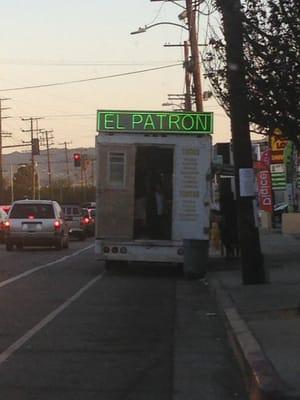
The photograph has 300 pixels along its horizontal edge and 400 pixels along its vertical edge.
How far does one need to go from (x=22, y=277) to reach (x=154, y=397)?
10.6 m

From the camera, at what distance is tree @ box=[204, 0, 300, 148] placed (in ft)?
35.1

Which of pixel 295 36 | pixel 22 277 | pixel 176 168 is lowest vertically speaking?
pixel 22 277

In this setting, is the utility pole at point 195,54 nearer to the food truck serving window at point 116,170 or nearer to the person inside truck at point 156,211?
the person inside truck at point 156,211

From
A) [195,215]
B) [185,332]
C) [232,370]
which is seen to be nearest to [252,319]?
[185,332]

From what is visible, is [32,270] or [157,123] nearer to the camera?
[157,123]

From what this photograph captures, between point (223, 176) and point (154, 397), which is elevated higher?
point (223, 176)

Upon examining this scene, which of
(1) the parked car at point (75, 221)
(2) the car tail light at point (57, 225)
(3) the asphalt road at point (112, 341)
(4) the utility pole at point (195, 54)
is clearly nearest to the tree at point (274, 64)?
(3) the asphalt road at point (112, 341)

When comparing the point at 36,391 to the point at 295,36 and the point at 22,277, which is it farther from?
the point at 22,277

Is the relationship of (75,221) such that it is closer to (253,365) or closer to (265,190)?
(265,190)

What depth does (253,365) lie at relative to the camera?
295 inches

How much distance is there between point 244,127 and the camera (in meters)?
14.1

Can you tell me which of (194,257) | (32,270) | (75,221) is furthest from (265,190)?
(194,257)

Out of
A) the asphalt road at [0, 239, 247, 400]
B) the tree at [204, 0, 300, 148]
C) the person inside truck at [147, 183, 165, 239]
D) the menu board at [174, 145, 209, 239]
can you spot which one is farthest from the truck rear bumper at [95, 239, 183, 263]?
the tree at [204, 0, 300, 148]

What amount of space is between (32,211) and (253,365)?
831 inches
